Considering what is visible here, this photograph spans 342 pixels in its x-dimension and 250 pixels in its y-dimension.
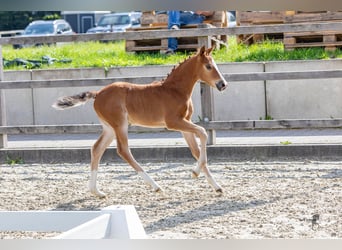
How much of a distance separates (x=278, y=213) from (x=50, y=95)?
676cm

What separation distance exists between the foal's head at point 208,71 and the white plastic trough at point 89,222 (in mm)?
3806

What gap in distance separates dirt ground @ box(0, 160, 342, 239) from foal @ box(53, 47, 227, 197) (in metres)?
0.29

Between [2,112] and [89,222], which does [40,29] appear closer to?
[2,112]

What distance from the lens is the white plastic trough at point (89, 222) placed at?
5.50 ft

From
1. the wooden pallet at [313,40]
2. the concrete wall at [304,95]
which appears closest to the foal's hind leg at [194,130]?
the concrete wall at [304,95]

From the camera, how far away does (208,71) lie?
18.9 ft

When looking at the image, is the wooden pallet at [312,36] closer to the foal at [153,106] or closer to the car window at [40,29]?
the foal at [153,106]

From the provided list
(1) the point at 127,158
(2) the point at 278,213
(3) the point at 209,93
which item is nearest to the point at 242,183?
(1) the point at 127,158

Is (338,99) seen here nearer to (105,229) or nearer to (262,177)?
(262,177)

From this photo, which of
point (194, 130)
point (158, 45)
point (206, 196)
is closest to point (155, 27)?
point (158, 45)

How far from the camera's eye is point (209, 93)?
26.9ft

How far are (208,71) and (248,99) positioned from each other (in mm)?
4617

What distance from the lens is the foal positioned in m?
5.75

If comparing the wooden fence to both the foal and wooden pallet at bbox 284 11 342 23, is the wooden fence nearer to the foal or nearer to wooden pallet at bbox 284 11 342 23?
the foal
